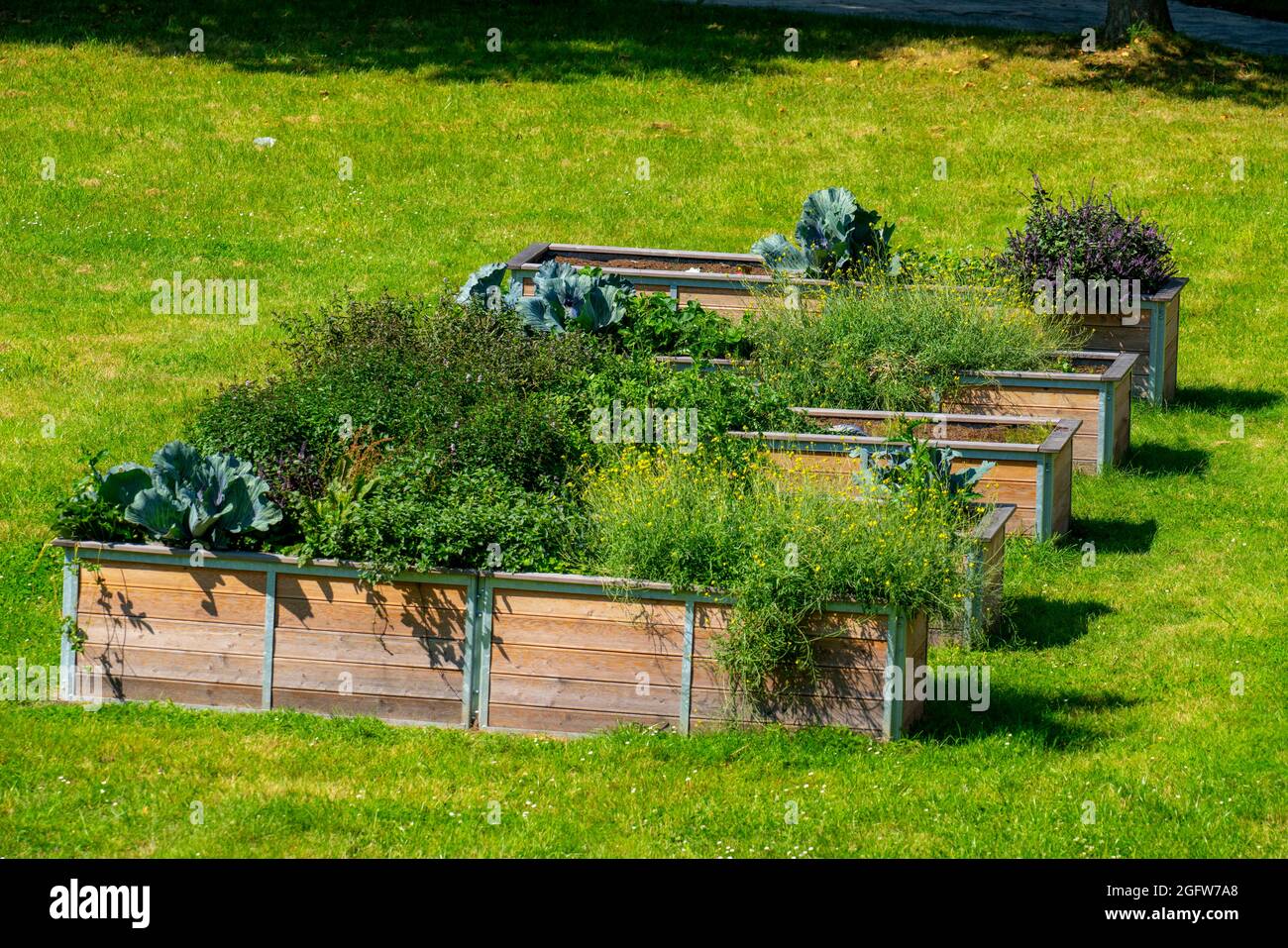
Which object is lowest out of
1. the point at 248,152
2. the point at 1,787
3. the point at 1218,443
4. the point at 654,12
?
the point at 1,787

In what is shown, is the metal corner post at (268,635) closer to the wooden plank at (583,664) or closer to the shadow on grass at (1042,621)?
the wooden plank at (583,664)

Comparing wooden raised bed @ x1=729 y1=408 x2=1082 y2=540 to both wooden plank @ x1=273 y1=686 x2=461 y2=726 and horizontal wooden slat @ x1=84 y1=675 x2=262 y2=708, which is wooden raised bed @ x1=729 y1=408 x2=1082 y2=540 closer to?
wooden plank @ x1=273 y1=686 x2=461 y2=726

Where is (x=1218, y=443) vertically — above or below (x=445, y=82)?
below

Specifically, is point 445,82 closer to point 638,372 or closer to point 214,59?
point 214,59

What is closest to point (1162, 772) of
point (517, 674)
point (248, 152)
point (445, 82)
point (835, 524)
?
point (835, 524)

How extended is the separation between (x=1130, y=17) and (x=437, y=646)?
58.3 ft

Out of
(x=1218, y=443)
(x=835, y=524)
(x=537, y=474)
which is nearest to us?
(x=835, y=524)

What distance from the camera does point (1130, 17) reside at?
22797 mm

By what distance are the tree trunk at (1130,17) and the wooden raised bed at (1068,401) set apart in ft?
39.4

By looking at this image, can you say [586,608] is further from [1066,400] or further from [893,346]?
[1066,400]

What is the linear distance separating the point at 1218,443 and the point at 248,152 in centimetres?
1180

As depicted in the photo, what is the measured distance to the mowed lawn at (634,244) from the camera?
24.0 feet

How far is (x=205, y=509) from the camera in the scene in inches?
331

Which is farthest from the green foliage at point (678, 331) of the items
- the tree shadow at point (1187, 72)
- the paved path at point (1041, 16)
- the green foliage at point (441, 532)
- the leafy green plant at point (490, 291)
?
the paved path at point (1041, 16)
